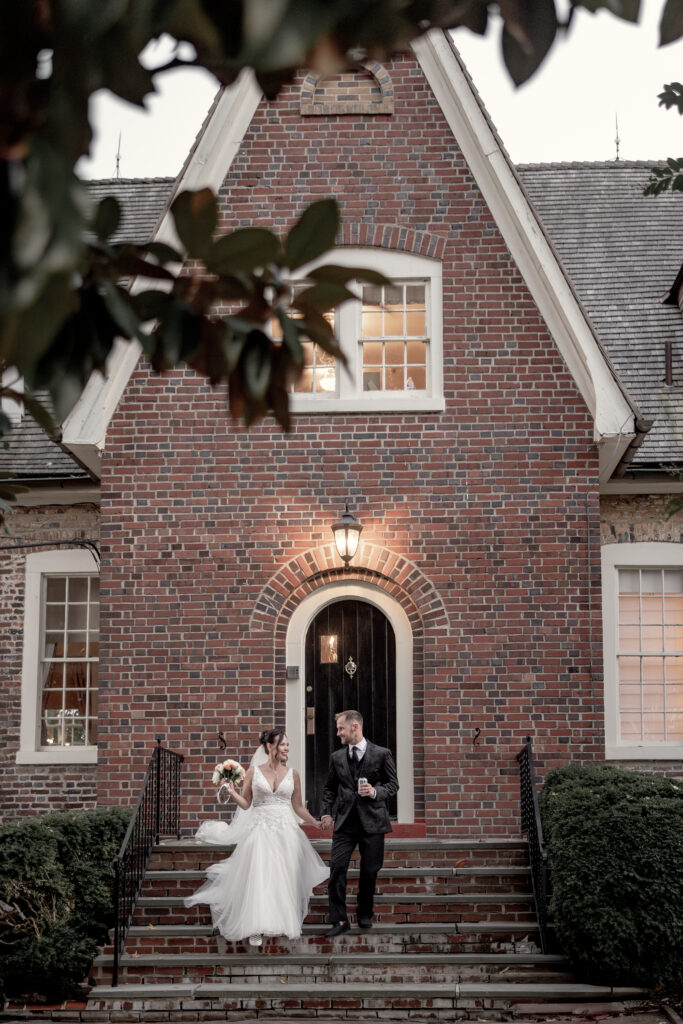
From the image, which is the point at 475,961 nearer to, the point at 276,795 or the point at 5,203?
the point at 276,795

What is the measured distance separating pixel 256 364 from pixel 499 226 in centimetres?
1090

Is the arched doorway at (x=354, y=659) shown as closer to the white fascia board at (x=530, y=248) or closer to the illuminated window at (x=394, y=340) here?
the illuminated window at (x=394, y=340)

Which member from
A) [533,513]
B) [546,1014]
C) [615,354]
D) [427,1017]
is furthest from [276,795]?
[615,354]

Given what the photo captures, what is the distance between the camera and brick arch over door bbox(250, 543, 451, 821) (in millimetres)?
12344

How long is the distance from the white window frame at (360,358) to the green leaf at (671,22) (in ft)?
33.4

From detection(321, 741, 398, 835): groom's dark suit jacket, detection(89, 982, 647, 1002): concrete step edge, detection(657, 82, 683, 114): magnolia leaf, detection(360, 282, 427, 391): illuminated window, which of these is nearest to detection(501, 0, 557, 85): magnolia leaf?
detection(657, 82, 683, 114): magnolia leaf

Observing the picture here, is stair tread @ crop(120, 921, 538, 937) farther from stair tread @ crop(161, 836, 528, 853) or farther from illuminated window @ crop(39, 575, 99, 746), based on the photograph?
illuminated window @ crop(39, 575, 99, 746)

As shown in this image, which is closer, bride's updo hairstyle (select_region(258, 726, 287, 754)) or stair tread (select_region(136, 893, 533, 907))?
stair tread (select_region(136, 893, 533, 907))

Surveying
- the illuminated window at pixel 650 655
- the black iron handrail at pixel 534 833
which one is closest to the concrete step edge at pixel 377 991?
the black iron handrail at pixel 534 833

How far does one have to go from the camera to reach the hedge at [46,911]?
381 inches

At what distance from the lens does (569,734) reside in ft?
39.4

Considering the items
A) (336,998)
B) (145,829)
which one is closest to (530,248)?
(145,829)

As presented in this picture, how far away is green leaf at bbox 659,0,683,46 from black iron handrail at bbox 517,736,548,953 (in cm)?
802

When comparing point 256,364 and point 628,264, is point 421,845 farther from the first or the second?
point 256,364
